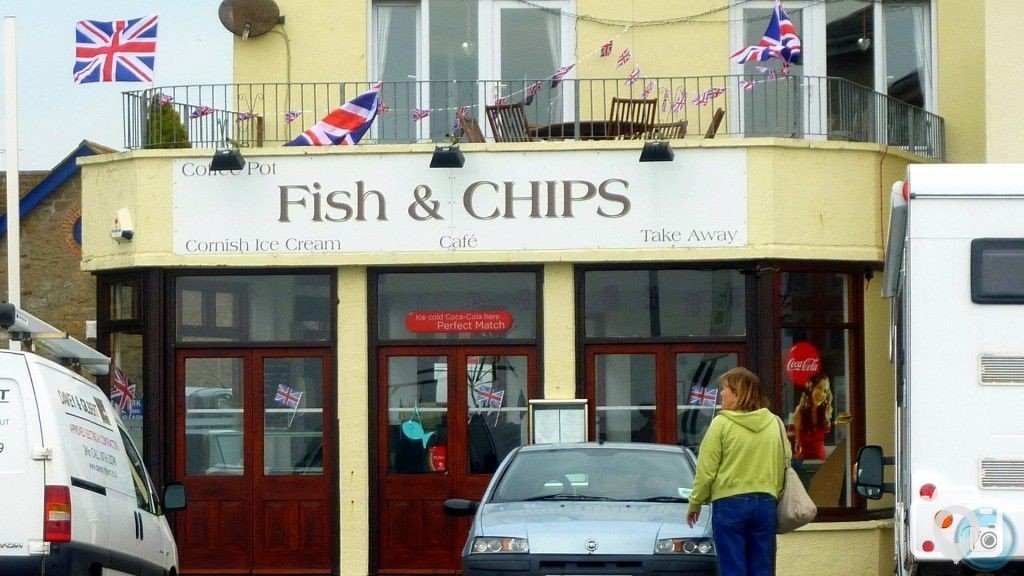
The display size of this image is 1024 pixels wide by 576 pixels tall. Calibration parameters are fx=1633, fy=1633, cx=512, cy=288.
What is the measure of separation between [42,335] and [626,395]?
296 inches

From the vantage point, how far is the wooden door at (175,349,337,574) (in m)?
17.1

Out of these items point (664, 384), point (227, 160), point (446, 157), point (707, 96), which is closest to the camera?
point (446, 157)

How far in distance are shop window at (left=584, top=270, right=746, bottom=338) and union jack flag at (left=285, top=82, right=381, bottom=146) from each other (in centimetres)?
286

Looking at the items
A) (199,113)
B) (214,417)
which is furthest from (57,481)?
(199,113)

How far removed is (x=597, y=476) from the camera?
11.9 meters

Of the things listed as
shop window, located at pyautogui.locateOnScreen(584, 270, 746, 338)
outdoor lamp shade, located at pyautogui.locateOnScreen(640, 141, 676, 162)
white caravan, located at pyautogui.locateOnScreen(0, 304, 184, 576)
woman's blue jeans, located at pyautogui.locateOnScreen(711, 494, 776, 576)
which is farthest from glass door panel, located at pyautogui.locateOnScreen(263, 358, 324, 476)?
woman's blue jeans, located at pyautogui.locateOnScreen(711, 494, 776, 576)

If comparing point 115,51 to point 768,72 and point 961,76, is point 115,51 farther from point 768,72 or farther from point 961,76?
point 961,76

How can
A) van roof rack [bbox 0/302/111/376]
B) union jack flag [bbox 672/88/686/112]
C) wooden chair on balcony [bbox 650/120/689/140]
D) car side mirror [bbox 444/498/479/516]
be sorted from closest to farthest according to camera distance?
van roof rack [bbox 0/302/111/376], car side mirror [bbox 444/498/479/516], wooden chair on balcony [bbox 650/120/689/140], union jack flag [bbox 672/88/686/112]

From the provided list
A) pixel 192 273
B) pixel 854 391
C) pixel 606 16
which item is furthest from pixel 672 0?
pixel 192 273

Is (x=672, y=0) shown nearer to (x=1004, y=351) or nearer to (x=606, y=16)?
(x=606, y=16)

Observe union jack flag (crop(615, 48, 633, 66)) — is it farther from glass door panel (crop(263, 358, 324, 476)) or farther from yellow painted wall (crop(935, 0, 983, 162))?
glass door panel (crop(263, 358, 324, 476))

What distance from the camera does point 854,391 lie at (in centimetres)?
1716

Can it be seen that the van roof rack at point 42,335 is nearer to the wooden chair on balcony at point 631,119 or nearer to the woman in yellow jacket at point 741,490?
the woman in yellow jacket at point 741,490

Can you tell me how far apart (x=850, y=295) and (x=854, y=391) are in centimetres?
101
